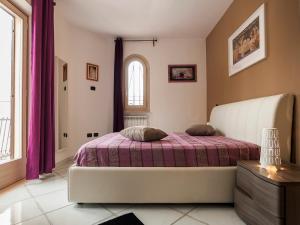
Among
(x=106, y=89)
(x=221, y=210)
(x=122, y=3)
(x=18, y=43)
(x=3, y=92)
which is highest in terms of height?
(x=122, y=3)

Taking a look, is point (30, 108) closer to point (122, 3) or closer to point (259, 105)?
point (122, 3)

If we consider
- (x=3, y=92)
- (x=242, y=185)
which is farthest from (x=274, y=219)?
→ (x=3, y=92)

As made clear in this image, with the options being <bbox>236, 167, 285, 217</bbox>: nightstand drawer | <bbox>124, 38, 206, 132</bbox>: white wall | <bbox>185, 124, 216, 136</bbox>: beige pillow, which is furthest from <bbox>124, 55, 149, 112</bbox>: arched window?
<bbox>236, 167, 285, 217</bbox>: nightstand drawer

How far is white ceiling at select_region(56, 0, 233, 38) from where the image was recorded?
3109 mm

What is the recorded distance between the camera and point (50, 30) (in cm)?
280

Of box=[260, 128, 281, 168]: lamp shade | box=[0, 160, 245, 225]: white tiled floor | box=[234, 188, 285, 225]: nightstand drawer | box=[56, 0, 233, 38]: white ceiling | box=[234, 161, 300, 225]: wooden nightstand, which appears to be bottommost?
box=[0, 160, 245, 225]: white tiled floor

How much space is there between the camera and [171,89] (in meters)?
4.55

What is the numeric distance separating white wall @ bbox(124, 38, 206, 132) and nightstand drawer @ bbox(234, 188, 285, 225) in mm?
2961

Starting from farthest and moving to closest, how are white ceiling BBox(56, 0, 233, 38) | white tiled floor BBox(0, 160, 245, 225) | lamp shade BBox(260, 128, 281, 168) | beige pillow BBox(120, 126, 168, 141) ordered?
white ceiling BBox(56, 0, 233, 38), beige pillow BBox(120, 126, 168, 141), white tiled floor BBox(0, 160, 245, 225), lamp shade BBox(260, 128, 281, 168)

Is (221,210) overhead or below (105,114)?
below

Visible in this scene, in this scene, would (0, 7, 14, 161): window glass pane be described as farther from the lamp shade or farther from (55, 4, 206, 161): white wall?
the lamp shade

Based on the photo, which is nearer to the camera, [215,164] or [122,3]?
[215,164]

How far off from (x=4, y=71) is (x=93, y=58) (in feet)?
6.43

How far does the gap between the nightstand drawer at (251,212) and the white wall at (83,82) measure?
297 cm
